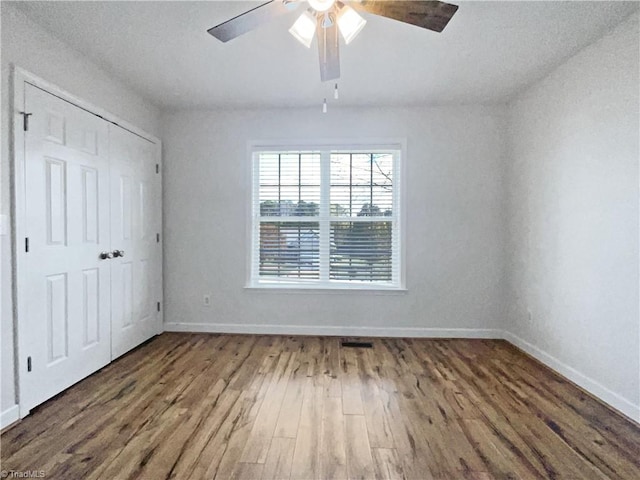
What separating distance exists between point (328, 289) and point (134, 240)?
2.08m

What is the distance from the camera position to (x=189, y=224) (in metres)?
3.90

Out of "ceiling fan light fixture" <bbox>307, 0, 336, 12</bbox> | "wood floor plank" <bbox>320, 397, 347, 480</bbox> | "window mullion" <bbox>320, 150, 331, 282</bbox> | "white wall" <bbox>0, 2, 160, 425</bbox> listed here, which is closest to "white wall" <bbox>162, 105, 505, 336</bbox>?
"window mullion" <bbox>320, 150, 331, 282</bbox>

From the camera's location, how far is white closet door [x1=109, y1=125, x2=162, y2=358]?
3.08 m

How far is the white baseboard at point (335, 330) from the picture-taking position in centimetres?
374

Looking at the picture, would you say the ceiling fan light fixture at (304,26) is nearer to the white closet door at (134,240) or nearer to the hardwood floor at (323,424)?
the white closet door at (134,240)

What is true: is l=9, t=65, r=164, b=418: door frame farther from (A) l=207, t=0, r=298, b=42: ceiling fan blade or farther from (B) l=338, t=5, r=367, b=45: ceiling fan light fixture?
(B) l=338, t=5, r=367, b=45: ceiling fan light fixture

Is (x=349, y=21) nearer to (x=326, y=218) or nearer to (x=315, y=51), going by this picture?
(x=315, y=51)

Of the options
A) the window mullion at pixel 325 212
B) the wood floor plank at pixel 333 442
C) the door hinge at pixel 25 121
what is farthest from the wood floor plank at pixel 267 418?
the door hinge at pixel 25 121

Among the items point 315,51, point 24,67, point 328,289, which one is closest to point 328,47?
point 315,51

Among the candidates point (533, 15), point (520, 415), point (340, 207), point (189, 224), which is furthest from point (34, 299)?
point (533, 15)

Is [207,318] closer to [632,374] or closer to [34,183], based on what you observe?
[34,183]

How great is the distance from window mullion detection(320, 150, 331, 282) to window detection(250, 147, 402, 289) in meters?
0.01

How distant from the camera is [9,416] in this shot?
204 centimetres

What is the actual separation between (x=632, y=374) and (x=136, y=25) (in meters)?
3.99
